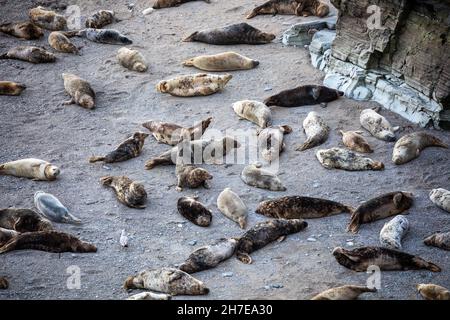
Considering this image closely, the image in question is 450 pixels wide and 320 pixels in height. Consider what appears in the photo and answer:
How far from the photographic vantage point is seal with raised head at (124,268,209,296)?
17.7ft

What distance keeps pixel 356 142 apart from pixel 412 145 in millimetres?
528

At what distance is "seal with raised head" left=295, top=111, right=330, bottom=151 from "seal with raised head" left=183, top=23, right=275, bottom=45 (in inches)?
86.1

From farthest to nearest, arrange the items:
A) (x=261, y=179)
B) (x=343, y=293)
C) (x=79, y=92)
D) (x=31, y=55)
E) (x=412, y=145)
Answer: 1. (x=31, y=55)
2. (x=79, y=92)
3. (x=412, y=145)
4. (x=261, y=179)
5. (x=343, y=293)

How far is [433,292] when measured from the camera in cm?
530

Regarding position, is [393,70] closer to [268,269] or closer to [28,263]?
[268,269]

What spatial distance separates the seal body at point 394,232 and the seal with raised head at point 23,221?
2.62 m

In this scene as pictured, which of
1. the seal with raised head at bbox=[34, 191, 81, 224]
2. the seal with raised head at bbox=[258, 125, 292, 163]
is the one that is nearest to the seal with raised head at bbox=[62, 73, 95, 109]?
the seal with raised head at bbox=[258, 125, 292, 163]

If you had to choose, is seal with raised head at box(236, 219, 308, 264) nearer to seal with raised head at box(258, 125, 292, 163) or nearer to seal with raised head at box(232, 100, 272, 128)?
seal with raised head at box(258, 125, 292, 163)

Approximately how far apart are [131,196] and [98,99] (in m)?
2.44

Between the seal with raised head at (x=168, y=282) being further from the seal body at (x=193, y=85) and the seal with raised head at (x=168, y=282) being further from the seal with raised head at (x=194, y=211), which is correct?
the seal body at (x=193, y=85)

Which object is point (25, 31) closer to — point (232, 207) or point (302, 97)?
point (302, 97)

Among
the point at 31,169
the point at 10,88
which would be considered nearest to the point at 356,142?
the point at 31,169

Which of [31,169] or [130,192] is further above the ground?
[130,192]

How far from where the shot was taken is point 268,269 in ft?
18.7
